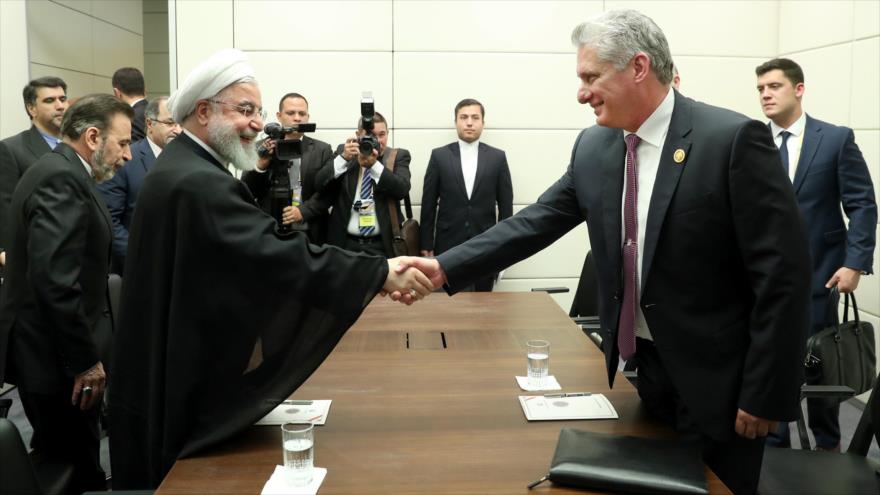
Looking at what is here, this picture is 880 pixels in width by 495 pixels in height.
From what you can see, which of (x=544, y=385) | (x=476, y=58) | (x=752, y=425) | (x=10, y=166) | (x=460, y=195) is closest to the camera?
(x=752, y=425)

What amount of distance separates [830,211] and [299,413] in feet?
10.7

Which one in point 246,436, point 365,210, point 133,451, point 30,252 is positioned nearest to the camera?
point 246,436

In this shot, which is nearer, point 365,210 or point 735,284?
point 735,284

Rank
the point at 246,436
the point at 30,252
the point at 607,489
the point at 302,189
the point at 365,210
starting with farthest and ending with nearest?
the point at 302,189 → the point at 365,210 → the point at 30,252 → the point at 246,436 → the point at 607,489

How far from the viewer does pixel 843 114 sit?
5.26m

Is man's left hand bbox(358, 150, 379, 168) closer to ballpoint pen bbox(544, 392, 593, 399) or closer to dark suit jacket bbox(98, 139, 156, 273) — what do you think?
dark suit jacket bbox(98, 139, 156, 273)

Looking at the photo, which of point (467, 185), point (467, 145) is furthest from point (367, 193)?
point (467, 145)

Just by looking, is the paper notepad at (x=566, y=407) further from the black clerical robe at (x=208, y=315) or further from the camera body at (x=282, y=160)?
the camera body at (x=282, y=160)

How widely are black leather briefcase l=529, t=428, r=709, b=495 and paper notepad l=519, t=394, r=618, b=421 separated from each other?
0.26 m

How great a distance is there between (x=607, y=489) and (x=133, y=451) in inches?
49.7

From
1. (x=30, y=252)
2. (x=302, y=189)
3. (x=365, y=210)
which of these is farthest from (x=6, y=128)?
(x=30, y=252)

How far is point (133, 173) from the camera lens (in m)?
4.71

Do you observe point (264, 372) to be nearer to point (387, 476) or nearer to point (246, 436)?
point (246, 436)

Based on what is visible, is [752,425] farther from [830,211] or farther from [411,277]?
[830,211]
